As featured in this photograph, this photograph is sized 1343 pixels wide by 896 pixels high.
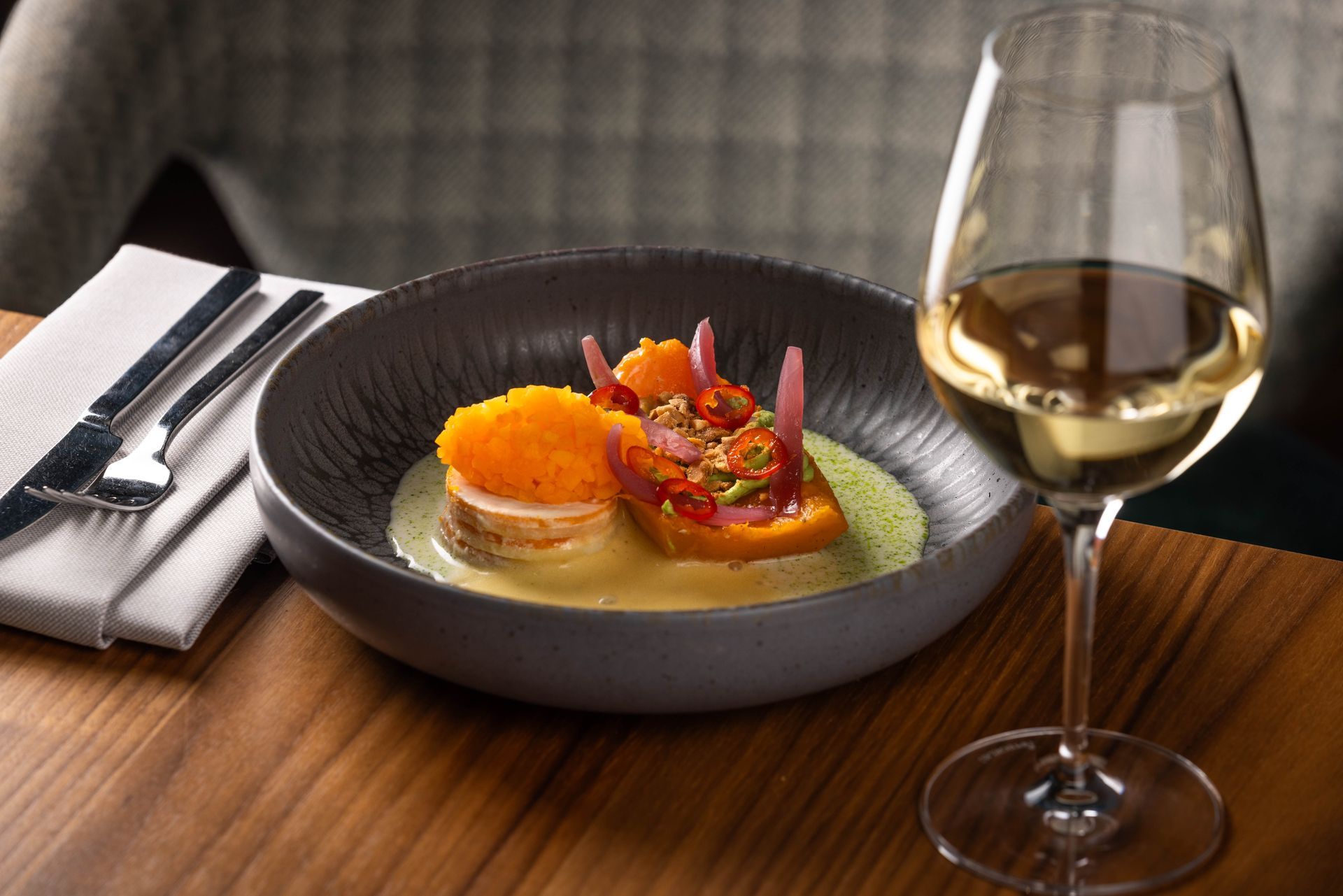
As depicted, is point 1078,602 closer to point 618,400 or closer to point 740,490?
point 740,490

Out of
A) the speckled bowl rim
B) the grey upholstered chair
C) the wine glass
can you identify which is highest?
the wine glass

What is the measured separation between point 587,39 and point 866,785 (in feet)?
5.53

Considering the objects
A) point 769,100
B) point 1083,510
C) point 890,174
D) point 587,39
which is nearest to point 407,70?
point 587,39

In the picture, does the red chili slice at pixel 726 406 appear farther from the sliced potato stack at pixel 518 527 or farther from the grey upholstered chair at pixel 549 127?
the grey upholstered chair at pixel 549 127

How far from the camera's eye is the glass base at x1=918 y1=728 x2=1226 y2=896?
725 millimetres

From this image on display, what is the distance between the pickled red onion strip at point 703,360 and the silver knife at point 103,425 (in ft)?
Answer: 1.51

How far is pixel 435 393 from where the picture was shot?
122cm

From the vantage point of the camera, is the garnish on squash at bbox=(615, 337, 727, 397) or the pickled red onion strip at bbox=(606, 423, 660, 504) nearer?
the pickled red onion strip at bbox=(606, 423, 660, 504)

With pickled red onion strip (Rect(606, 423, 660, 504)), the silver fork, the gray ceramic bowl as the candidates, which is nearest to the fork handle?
the silver fork

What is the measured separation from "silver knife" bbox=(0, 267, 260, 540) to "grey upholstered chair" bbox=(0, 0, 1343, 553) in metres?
1.00

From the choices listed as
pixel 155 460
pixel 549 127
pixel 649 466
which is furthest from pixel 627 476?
pixel 549 127

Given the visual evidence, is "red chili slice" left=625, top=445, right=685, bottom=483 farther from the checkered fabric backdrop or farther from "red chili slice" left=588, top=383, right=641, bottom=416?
the checkered fabric backdrop

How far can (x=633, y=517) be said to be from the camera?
3.51 ft

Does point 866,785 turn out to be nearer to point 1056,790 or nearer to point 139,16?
point 1056,790
